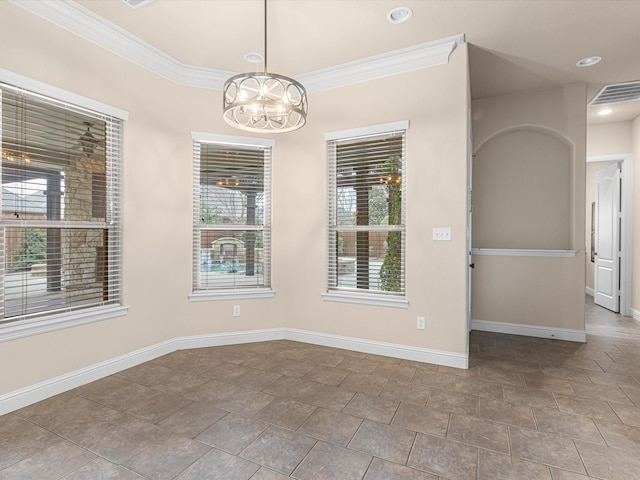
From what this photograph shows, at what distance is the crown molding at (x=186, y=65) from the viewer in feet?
8.99

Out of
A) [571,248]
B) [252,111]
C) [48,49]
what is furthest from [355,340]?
[48,49]

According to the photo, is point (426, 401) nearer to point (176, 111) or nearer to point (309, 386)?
point (309, 386)

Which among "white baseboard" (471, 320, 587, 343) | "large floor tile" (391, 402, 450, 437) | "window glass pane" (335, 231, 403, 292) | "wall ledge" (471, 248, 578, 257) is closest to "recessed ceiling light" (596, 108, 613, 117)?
"wall ledge" (471, 248, 578, 257)

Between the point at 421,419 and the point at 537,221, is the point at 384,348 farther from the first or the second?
the point at 537,221

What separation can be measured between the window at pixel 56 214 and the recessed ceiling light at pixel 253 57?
135 centimetres

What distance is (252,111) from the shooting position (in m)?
2.54

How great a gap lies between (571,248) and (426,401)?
302 cm

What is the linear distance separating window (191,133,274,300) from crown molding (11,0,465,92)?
66 cm

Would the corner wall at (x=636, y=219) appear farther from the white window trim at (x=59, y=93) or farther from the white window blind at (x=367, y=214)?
the white window trim at (x=59, y=93)

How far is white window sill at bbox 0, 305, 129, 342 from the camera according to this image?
8.22 feet

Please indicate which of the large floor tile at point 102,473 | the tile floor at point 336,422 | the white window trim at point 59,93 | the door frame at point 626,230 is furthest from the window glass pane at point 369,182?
the door frame at point 626,230

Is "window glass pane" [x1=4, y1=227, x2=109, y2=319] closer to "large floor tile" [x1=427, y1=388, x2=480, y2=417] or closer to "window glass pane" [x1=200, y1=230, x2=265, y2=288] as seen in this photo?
"window glass pane" [x1=200, y1=230, x2=265, y2=288]

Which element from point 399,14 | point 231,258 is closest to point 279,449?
point 231,258

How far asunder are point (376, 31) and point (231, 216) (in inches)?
92.3
